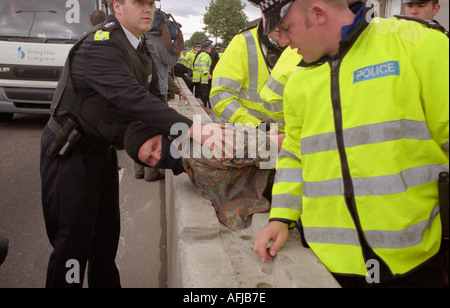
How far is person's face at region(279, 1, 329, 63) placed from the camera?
64.2 inches

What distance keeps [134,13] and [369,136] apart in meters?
1.76

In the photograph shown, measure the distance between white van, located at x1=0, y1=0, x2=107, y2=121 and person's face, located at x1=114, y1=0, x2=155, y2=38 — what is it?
17.4 feet

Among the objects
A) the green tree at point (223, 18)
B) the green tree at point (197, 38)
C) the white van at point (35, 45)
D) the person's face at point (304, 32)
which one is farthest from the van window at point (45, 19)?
the green tree at point (197, 38)

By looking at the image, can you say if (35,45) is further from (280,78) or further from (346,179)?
(346,179)

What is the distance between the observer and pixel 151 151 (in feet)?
8.09

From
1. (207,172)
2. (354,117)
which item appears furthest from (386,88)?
(207,172)

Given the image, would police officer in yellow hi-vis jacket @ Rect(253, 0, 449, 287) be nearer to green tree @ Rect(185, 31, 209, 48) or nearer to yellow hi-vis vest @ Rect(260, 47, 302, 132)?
yellow hi-vis vest @ Rect(260, 47, 302, 132)

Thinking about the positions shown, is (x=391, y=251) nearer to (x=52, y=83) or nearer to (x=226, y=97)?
(x=226, y=97)

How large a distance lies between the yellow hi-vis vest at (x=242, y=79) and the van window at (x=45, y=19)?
5540 mm

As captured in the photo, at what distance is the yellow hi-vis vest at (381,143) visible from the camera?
141 cm

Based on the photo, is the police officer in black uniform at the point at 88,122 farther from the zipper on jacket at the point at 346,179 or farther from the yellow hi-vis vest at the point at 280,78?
the zipper on jacket at the point at 346,179

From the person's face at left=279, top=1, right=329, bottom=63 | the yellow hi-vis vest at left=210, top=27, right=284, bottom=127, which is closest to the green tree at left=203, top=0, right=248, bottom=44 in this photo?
the yellow hi-vis vest at left=210, top=27, right=284, bottom=127

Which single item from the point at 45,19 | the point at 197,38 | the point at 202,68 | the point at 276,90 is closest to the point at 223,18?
the point at 197,38
